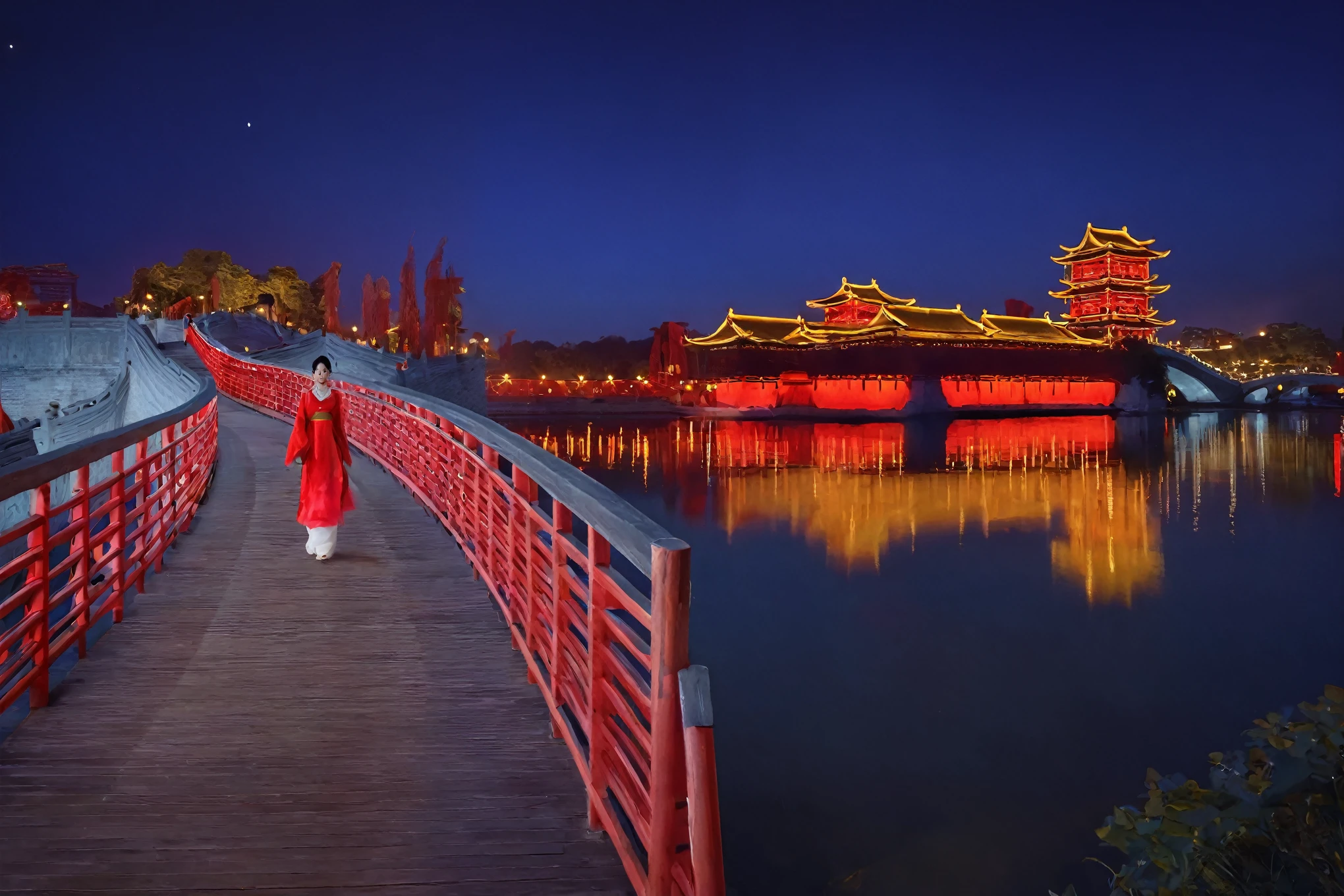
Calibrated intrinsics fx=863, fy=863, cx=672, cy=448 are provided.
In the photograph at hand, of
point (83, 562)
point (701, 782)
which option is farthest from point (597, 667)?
point (83, 562)

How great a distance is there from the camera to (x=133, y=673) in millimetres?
4141

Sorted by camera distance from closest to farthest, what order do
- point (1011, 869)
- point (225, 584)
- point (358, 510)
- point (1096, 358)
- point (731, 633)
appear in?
point (225, 584)
point (1011, 869)
point (358, 510)
point (731, 633)
point (1096, 358)

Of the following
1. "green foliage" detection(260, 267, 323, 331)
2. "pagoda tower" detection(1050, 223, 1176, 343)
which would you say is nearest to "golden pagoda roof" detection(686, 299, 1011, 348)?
"pagoda tower" detection(1050, 223, 1176, 343)

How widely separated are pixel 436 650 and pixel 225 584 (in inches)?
81.7

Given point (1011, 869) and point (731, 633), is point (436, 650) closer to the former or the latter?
point (1011, 869)

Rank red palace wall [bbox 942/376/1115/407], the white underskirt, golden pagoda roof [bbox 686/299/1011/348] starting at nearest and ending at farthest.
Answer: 1. the white underskirt
2. golden pagoda roof [bbox 686/299/1011/348]
3. red palace wall [bbox 942/376/1115/407]

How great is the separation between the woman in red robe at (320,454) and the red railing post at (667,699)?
474 cm

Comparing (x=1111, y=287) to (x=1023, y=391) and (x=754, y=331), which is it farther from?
(x=754, y=331)

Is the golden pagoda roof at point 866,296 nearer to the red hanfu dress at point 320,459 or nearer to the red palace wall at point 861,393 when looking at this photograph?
the red palace wall at point 861,393

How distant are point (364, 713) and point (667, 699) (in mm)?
2279

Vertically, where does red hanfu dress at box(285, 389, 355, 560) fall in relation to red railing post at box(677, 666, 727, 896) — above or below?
above

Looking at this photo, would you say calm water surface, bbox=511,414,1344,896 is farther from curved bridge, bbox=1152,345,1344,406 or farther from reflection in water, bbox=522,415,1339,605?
curved bridge, bbox=1152,345,1344,406

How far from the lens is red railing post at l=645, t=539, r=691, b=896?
197 centimetres

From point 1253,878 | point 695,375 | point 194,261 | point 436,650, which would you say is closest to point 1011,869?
point 436,650
